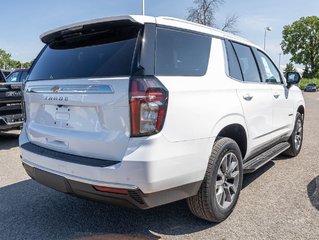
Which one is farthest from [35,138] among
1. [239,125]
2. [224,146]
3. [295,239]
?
[295,239]

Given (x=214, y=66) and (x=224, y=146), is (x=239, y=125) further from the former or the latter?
(x=214, y=66)

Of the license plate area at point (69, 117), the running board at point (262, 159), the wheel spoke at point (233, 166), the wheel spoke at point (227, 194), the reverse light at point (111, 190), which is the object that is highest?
the license plate area at point (69, 117)

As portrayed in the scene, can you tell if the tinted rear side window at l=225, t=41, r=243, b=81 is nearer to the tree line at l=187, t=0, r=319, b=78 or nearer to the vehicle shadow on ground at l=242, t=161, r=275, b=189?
the vehicle shadow on ground at l=242, t=161, r=275, b=189

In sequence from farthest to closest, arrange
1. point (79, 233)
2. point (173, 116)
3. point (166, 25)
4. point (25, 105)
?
point (25, 105) → point (79, 233) → point (166, 25) → point (173, 116)

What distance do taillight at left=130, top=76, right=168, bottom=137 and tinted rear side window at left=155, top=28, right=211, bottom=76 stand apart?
7.8 inches

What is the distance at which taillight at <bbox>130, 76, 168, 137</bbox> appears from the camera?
8.73 feet

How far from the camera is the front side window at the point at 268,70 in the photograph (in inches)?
191

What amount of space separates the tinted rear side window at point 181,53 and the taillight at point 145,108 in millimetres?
199

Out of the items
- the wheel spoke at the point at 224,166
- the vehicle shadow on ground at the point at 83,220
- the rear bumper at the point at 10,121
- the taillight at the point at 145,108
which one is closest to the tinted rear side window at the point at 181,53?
the taillight at the point at 145,108

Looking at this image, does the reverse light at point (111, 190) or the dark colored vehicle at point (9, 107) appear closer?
the reverse light at point (111, 190)

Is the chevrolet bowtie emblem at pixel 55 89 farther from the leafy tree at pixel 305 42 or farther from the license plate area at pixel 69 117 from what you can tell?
the leafy tree at pixel 305 42

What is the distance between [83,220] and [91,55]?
1713 mm

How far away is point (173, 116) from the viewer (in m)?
2.79

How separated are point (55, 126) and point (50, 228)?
1.05m
